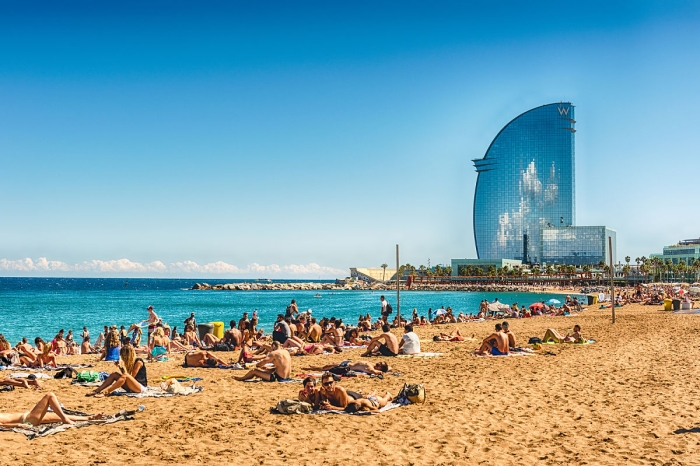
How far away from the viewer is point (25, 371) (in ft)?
40.5

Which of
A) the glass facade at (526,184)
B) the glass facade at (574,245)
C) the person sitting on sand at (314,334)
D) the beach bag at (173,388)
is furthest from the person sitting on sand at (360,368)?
the glass facade at (526,184)

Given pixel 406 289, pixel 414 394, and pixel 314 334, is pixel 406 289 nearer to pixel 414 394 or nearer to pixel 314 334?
pixel 314 334

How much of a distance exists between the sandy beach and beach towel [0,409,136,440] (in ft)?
0.30

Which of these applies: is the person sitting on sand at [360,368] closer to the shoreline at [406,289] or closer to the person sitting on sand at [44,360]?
the person sitting on sand at [44,360]

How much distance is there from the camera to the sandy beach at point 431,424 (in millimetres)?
6453

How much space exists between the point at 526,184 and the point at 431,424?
564ft

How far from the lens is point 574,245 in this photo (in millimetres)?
162250

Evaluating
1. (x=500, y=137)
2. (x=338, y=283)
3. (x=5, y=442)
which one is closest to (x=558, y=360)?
(x=5, y=442)

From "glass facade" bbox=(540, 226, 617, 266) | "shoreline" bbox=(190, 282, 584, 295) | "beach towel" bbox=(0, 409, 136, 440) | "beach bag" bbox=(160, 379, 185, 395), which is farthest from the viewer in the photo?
"glass facade" bbox=(540, 226, 617, 266)

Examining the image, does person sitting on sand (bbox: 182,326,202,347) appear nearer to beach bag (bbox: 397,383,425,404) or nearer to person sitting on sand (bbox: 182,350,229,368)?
person sitting on sand (bbox: 182,350,229,368)

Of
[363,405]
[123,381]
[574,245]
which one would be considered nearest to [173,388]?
[123,381]

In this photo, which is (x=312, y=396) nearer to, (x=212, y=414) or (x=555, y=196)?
(x=212, y=414)

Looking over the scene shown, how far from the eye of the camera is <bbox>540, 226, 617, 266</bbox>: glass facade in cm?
15912

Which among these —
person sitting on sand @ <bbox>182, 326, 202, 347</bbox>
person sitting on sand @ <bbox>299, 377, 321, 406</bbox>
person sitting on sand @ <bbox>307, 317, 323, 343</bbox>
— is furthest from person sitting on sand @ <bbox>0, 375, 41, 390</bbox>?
person sitting on sand @ <bbox>307, 317, 323, 343</bbox>
